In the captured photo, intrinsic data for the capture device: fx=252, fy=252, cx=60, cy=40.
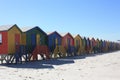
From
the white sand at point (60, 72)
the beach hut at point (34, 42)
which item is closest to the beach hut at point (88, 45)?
the beach hut at point (34, 42)

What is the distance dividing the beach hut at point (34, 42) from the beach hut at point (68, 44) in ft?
26.1

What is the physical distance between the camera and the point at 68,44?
40.6 m

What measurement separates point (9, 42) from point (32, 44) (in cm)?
460

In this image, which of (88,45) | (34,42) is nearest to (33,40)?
(34,42)

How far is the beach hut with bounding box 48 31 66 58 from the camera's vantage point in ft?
112

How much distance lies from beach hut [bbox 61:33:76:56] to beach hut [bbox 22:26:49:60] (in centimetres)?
794

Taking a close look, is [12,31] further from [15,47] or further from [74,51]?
[74,51]

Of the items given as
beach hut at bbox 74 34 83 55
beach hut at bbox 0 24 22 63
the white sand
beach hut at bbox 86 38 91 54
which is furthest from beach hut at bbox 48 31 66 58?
beach hut at bbox 86 38 91 54

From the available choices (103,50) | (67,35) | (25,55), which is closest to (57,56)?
(67,35)

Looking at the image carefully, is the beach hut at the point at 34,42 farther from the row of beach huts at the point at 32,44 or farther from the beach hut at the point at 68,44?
Result: the beach hut at the point at 68,44

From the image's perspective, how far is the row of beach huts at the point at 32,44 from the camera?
25.1 m

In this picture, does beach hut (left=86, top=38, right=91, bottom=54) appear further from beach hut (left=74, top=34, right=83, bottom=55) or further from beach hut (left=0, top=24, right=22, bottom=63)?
beach hut (left=0, top=24, right=22, bottom=63)

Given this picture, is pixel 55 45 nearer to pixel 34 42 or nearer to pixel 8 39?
pixel 34 42

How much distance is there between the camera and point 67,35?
40.3m
